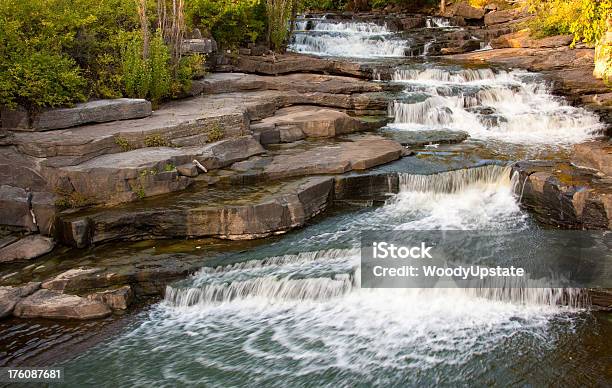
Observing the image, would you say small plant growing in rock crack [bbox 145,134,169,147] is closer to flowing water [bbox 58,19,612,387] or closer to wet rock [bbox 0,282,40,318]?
flowing water [bbox 58,19,612,387]

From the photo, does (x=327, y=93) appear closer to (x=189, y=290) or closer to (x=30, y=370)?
(x=189, y=290)

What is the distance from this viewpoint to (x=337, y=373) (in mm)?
5816

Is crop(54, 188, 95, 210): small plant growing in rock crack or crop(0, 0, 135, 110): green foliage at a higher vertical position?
crop(0, 0, 135, 110): green foliage

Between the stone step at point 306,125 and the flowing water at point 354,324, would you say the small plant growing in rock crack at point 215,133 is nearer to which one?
the stone step at point 306,125

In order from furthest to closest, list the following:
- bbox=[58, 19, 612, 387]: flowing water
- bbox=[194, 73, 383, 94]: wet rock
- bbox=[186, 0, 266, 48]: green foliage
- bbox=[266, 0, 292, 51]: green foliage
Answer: bbox=[266, 0, 292, 51]: green foliage → bbox=[186, 0, 266, 48]: green foliage → bbox=[194, 73, 383, 94]: wet rock → bbox=[58, 19, 612, 387]: flowing water

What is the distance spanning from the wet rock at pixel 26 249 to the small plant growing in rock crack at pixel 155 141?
2.51m

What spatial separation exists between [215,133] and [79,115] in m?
2.53

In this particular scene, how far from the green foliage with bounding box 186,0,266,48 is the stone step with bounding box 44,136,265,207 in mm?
6652

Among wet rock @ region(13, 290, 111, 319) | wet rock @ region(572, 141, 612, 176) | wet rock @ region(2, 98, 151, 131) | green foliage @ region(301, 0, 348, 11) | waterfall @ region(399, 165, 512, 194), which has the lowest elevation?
wet rock @ region(13, 290, 111, 319)

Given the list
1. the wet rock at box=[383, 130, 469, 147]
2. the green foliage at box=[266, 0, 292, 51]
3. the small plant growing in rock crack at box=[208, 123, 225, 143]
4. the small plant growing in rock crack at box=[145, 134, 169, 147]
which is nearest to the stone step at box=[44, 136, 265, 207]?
the small plant growing in rock crack at box=[145, 134, 169, 147]

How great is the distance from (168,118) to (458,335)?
720 cm

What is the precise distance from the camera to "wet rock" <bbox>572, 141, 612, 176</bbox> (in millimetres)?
9398

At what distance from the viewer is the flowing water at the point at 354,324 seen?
5836 mm

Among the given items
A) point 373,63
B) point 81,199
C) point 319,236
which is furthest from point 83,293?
point 373,63
